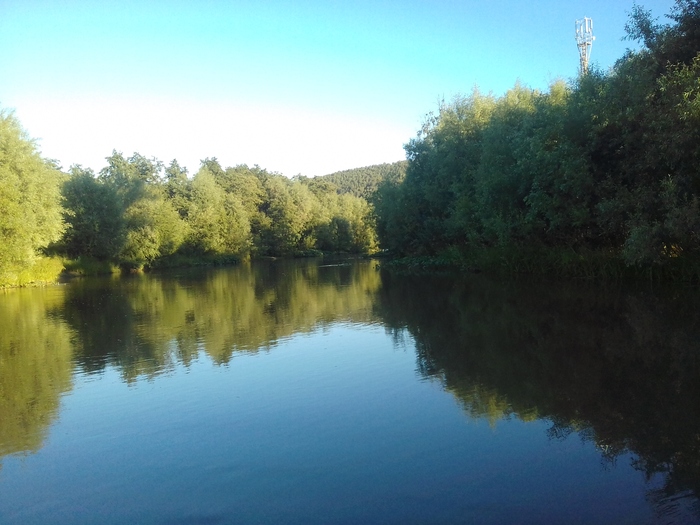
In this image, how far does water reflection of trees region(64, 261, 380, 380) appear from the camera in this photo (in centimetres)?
1249

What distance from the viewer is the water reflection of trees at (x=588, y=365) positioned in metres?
6.18

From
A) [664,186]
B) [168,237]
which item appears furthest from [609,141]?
[168,237]

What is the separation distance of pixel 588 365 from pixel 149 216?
5300 cm

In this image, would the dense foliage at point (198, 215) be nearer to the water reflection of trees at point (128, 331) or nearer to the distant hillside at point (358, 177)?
the water reflection of trees at point (128, 331)

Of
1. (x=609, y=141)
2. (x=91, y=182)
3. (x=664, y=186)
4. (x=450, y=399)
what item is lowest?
(x=450, y=399)

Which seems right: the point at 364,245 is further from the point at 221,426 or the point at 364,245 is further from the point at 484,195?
the point at 221,426

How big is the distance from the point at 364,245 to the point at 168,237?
1522 inches

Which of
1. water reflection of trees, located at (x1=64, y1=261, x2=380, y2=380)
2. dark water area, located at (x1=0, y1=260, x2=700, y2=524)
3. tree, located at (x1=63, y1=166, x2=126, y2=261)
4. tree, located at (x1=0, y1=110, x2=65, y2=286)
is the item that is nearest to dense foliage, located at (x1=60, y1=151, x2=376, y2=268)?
tree, located at (x1=63, y1=166, x2=126, y2=261)

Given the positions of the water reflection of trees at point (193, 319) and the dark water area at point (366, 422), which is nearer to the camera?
the dark water area at point (366, 422)

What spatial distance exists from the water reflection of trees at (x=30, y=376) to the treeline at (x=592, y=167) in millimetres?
15261

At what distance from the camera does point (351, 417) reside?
757cm

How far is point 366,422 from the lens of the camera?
289 inches

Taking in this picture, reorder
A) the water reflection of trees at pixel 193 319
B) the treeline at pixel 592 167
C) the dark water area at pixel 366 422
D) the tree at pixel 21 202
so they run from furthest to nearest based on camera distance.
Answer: the tree at pixel 21 202
the treeline at pixel 592 167
the water reflection of trees at pixel 193 319
the dark water area at pixel 366 422

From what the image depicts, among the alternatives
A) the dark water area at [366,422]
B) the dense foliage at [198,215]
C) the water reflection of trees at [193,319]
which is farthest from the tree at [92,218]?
the dark water area at [366,422]
